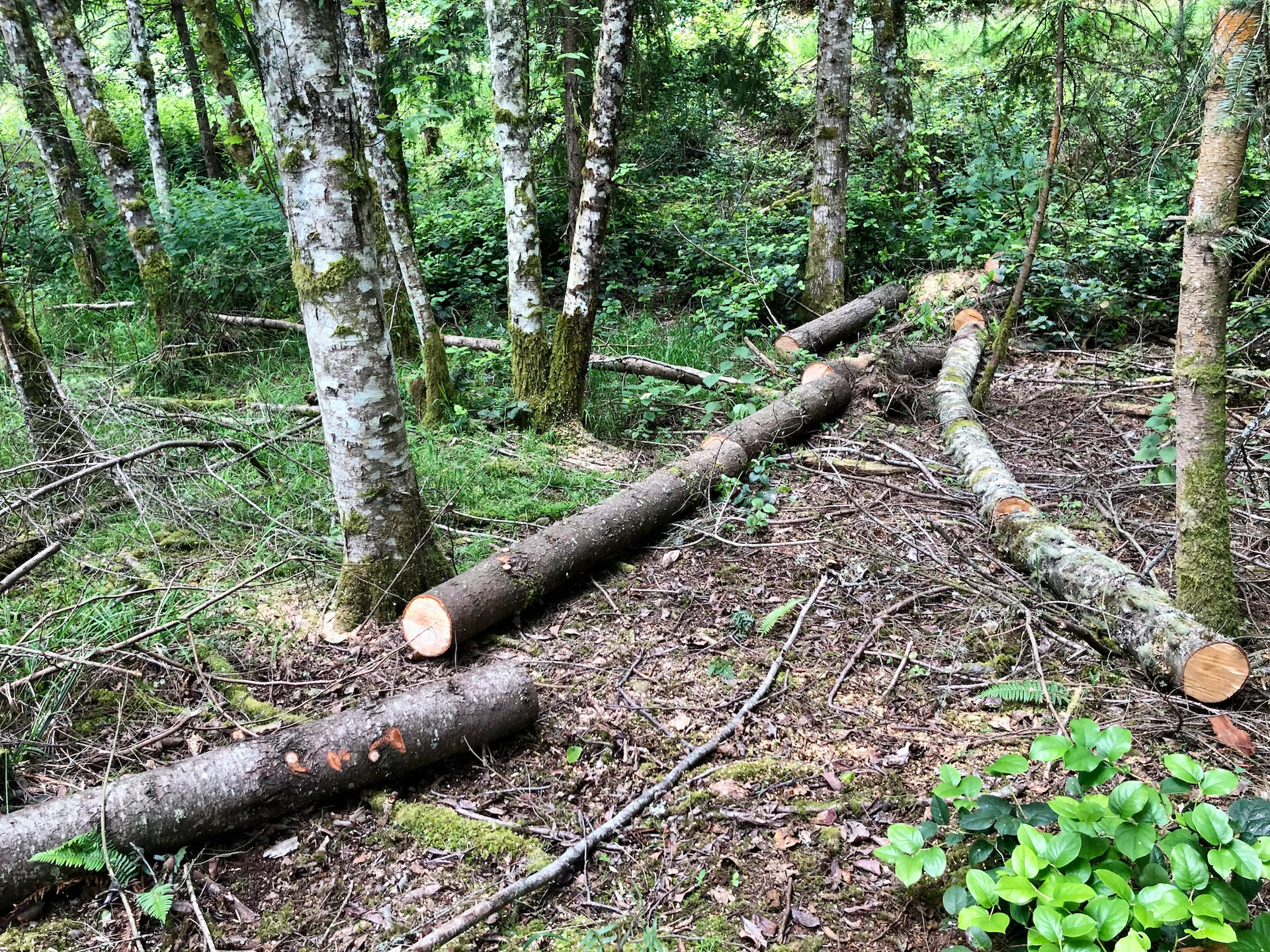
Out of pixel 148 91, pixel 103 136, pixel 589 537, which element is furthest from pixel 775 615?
pixel 148 91

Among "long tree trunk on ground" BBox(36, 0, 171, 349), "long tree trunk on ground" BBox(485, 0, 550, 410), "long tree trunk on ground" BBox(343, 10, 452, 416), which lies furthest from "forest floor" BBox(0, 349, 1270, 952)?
"long tree trunk on ground" BBox(36, 0, 171, 349)

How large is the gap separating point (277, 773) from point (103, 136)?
8.01 metres

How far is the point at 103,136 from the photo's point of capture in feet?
26.6

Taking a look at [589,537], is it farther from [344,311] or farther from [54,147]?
[54,147]

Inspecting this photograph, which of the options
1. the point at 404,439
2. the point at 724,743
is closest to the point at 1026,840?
the point at 724,743

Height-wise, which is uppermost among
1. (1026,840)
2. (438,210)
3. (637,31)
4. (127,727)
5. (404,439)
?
(637,31)

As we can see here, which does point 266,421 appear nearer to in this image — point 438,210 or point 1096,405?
point 1096,405

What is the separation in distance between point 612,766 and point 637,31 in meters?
9.62

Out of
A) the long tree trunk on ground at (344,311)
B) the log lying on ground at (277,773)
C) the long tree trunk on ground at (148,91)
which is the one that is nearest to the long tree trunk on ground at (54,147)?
the long tree trunk on ground at (148,91)

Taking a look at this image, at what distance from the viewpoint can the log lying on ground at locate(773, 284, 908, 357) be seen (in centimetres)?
847

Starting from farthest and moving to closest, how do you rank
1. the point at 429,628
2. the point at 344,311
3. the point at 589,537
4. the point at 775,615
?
the point at 589,537, the point at 775,615, the point at 429,628, the point at 344,311

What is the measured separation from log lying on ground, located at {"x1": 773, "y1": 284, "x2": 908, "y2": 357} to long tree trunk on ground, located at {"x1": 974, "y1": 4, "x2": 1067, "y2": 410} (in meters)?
1.88

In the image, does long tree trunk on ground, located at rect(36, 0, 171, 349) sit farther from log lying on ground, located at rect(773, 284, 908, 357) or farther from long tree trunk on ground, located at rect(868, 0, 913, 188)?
long tree trunk on ground, located at rect(868, 0, 913, 188)

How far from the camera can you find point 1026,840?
2166mm
